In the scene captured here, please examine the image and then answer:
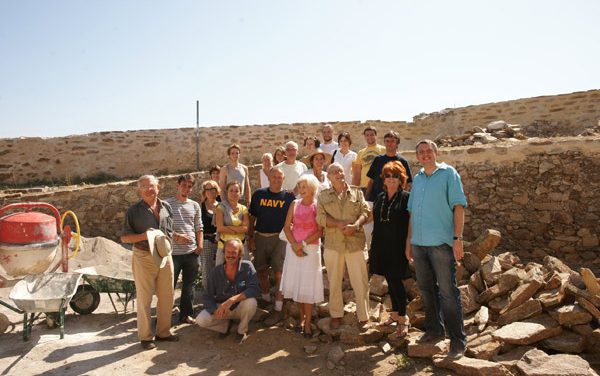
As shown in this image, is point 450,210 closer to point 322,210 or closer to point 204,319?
point 322,210

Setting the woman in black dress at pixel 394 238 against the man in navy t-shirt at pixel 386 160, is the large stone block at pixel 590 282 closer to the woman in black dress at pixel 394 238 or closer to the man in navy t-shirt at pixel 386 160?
the woman in black dress at pixel 394 238

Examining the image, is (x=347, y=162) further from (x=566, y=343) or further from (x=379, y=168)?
(x=566, y=343)

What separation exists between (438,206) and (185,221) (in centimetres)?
292

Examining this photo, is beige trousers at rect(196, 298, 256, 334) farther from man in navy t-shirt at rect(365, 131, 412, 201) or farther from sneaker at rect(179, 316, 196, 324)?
man in navy t-shirt at rect(365, 131, 412, 201)

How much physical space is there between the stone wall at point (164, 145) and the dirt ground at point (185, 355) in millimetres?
8689

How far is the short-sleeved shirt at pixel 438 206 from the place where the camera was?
378 centimetres

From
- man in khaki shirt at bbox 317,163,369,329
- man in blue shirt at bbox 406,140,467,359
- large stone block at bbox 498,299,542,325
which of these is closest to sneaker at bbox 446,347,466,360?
man in blue shirt at bbox 406,140,467,359

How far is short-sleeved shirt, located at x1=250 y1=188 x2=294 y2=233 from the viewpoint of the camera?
5.06 meters

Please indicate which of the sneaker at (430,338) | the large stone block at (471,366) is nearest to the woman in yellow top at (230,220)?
the sneaker at (430,338)

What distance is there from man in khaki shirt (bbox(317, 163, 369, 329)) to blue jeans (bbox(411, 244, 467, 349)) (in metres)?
0.66

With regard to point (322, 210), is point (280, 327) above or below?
below

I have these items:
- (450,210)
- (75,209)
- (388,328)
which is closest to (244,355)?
(388,328)

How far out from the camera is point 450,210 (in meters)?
3.83

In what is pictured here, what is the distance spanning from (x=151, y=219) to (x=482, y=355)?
346 centimetres
